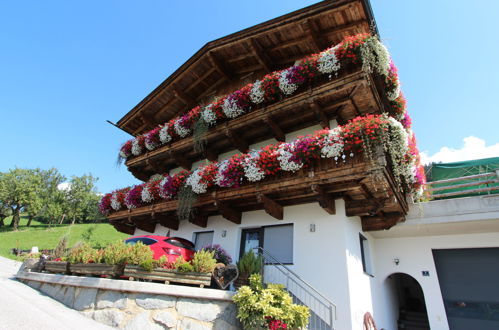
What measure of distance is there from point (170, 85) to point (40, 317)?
38.3ft

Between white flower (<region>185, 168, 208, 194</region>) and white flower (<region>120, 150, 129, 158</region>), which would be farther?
white flower (<region>120, 150, 129, 158</region>)

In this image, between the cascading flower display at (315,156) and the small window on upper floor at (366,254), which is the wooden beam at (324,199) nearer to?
the cascading flower display at (315,156)

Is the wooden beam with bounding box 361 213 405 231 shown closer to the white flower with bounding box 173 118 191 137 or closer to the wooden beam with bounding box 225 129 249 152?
the wooden beam with bounding box 225 129 249 152

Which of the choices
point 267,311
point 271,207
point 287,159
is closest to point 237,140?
point 271,207

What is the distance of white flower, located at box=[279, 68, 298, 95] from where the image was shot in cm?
912

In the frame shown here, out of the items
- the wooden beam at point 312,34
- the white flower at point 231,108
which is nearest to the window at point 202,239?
the white flower at point 231,108

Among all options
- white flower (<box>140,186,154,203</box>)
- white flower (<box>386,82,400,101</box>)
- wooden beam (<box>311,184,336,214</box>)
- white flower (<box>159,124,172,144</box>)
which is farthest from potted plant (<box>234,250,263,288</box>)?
white flower (<box>386,82,400,101</box>)

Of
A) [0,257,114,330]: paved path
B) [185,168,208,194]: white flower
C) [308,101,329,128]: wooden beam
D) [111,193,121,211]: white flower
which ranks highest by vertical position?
[308,101,329,128]: wooden beam

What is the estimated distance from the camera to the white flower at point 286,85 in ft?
29.9

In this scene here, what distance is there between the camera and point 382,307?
33.0 feet

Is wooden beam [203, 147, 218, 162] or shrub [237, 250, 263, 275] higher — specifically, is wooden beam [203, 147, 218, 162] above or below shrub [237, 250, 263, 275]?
above

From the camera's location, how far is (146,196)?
11.2 metres

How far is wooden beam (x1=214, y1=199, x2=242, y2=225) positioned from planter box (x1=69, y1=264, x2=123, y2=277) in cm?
348

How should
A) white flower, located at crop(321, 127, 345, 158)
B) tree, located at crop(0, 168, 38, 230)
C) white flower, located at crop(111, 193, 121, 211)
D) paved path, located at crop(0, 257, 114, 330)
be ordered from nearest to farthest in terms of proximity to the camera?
paved path, located at crop(0, 257, 114, 330), white flower, located at crop(321, 127, 345, 158), white flower, located at crop(111, 193, 121, 211), tree, located at crop(0, 168, 38, 230)
